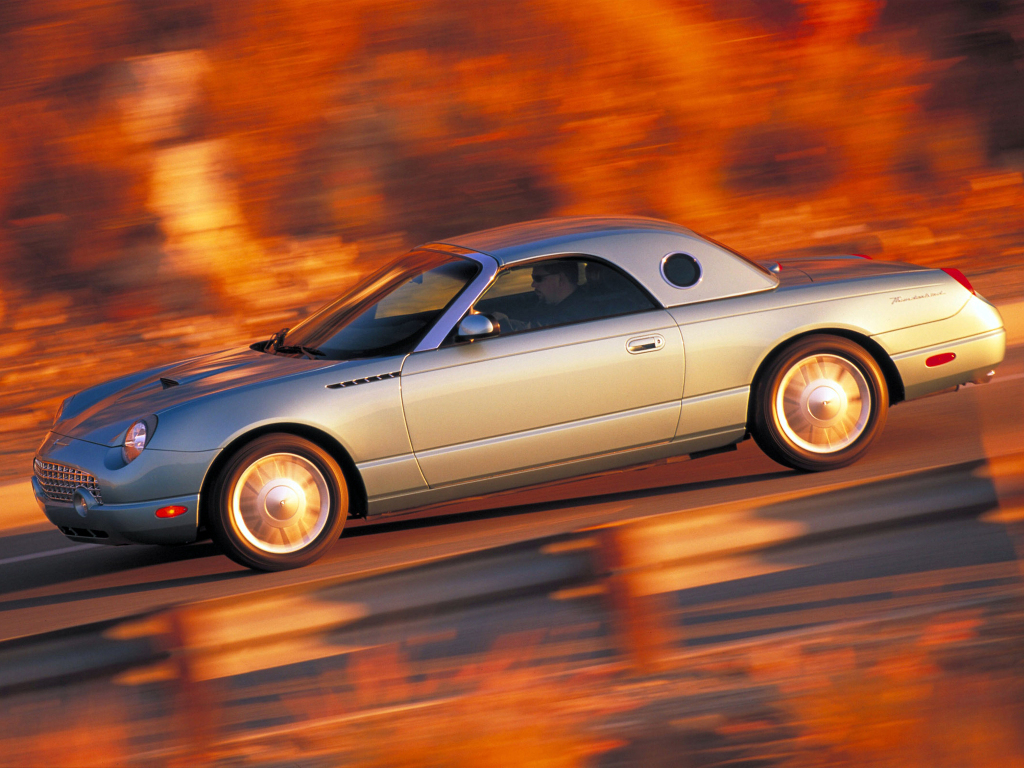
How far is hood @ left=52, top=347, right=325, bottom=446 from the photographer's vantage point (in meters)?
6.09

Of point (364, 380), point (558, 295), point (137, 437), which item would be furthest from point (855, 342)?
point (137, 437)

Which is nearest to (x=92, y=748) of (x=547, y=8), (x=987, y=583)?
(x=987, y=583)

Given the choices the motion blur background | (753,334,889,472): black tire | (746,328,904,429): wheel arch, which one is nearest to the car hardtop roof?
(746,328,904,429): wheel arch

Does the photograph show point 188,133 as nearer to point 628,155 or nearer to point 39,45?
point 39,45

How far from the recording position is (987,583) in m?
4.37

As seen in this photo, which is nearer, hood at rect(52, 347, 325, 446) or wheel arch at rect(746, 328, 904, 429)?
hood at rect(52, 347, 325, 446)

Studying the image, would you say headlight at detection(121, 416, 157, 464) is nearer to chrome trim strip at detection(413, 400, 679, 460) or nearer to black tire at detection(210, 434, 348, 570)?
black tire at detection(210, 434, 348, 570)

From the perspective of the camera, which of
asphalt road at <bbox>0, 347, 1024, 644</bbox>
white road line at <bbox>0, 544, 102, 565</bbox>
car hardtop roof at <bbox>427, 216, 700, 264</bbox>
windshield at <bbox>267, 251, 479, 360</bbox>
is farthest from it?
white road line at <bbox>0, 544, 102, 565</bbox>

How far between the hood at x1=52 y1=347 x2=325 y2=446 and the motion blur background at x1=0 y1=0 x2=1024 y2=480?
20.6 ft

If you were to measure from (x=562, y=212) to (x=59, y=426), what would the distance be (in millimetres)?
9518

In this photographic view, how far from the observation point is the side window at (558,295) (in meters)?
6.29

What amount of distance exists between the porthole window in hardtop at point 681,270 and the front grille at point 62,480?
3.04 m

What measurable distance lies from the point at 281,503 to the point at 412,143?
985 cm

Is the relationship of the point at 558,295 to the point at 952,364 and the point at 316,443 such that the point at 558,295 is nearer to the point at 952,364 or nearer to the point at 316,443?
the point at 316,443
